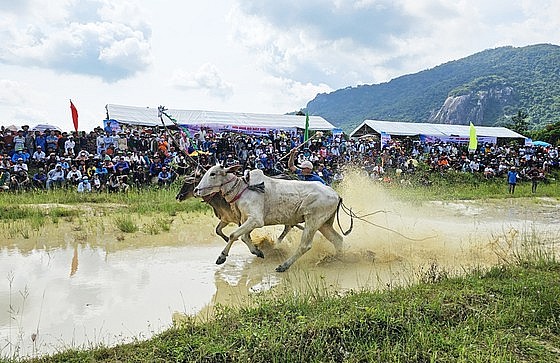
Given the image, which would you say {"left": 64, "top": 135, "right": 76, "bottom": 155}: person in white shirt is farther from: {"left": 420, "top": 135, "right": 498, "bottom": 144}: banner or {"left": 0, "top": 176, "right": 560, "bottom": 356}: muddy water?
{"left": 420, "top": 135, "right": 498, "bottom": 144}: banner

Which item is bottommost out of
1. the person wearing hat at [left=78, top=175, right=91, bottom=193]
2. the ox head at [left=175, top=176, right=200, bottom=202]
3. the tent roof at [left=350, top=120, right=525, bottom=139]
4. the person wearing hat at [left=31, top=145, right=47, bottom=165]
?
the person wearing hat at [left=78, top=175, right=91, bottom=193]

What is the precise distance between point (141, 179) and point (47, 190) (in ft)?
10.2

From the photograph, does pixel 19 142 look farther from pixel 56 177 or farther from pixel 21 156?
pixel 56 177

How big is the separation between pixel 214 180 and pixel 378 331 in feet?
13.0

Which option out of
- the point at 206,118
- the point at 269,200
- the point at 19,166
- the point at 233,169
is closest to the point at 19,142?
the point at 19,166

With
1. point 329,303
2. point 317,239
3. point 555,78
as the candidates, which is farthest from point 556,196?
point 555,78

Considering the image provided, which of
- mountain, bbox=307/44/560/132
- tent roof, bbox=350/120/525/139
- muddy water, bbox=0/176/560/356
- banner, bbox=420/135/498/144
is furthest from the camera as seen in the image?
mountain, bbox=307/44/560/132

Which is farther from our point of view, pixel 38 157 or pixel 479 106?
pixel 479 106

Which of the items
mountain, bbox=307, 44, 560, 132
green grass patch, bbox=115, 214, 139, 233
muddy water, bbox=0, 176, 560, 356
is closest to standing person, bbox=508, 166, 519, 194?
muddy water, bbox=0, 176, 560, 356

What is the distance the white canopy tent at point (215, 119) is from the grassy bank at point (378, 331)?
20.1 m

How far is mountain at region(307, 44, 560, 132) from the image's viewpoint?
3132 inches

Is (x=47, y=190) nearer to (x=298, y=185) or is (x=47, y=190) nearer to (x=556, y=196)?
(x=298, y=185)

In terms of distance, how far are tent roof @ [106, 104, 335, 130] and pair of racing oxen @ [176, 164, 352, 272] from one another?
55.6 ft

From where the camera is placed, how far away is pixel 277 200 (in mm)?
8016
